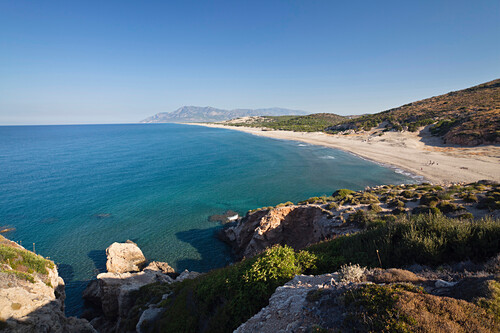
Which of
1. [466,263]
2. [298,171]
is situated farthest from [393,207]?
[298,171]

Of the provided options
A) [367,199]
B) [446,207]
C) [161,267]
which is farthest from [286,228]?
[446,207]

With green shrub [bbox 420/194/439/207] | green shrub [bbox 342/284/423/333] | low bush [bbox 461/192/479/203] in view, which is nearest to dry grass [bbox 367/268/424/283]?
green shrub [bbox 342/284/423/333]

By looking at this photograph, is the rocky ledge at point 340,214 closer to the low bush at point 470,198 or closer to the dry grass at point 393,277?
the low bush at point 470,198

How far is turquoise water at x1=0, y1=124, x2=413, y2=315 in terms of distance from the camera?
24.9 metres

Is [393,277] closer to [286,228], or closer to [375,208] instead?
[375,208]

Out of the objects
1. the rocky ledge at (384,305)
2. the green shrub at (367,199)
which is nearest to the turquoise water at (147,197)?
the green shrub at (367,199)

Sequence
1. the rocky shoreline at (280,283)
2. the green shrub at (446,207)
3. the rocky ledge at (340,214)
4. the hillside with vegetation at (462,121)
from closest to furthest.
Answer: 1. the rocky shoreline at (280,283)
2. the green shrub at (446,207)
3. the rocky ledge at (340,214)
4. the hillside with vegetation at (462,121)

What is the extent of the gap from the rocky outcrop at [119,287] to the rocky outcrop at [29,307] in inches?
93.4

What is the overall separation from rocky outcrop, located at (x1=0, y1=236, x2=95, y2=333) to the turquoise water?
7.25 meters

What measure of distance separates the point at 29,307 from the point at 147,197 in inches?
1161

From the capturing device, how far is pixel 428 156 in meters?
54.0

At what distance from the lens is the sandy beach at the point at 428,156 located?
39.4m

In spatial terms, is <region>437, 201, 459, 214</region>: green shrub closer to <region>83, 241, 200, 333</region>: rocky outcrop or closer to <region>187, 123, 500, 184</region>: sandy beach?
<region>83, 241, 200, 333</region>: rocky outcrop

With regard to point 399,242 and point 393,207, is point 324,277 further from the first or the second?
point 393,207
